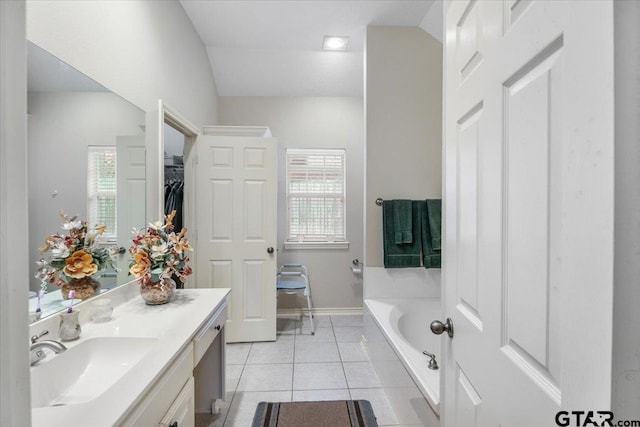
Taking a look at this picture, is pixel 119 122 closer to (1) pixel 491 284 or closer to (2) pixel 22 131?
(2) pixel 22 131

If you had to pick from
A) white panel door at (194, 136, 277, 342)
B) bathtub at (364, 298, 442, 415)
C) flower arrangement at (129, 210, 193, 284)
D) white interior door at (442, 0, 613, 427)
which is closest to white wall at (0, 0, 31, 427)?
white interior door at (442, 0, 613, 427)

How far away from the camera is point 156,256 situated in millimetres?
1566

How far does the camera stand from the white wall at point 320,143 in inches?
138

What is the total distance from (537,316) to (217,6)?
2894 mm

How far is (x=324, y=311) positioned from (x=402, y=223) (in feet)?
5.28

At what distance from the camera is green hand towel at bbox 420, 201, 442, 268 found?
2.59 meters

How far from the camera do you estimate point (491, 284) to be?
719 mm

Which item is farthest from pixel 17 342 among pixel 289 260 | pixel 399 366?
pixel 289 260

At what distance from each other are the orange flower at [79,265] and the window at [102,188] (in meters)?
0.17

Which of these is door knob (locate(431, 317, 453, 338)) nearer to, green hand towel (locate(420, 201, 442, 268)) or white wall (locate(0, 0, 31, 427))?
white wall (locate(0, 0, 31, 427))

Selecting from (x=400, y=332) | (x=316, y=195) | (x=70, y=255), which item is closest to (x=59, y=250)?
(x=70, y=255)

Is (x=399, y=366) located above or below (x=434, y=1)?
below

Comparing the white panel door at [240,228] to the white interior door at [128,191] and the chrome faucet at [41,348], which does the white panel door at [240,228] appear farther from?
the chrome faucet at [41,348]

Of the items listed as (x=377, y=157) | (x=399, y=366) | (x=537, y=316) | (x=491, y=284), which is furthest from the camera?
(x=377, y=157)
